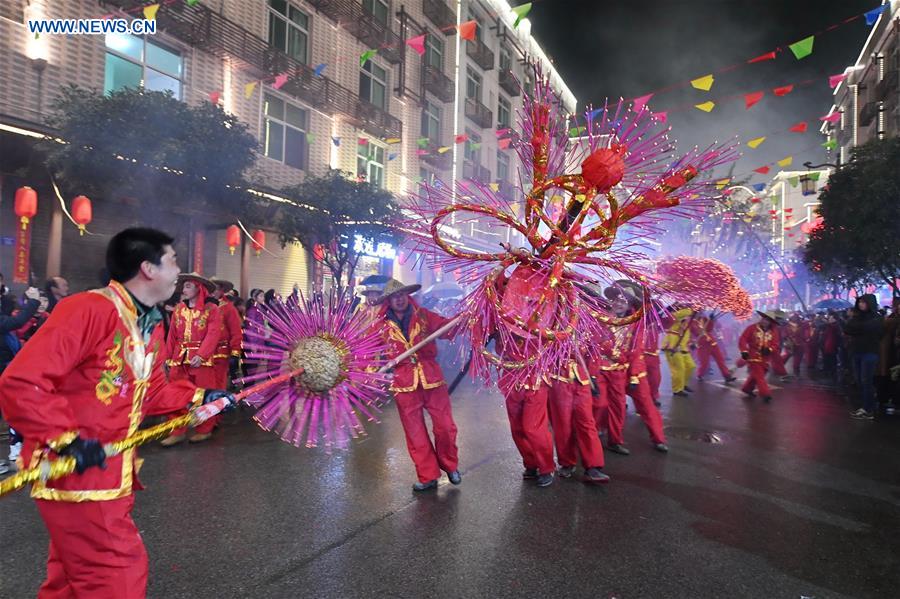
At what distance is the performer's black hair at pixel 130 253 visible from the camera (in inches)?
90.2

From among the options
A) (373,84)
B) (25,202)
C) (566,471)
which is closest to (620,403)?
(566,471)

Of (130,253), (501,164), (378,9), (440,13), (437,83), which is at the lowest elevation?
(130,253)

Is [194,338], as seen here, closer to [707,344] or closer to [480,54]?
[707,344]

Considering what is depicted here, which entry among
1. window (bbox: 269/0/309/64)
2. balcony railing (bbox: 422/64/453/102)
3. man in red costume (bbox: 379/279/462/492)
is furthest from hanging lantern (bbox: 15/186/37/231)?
balcony railing (bbox: 422/64/453/102)

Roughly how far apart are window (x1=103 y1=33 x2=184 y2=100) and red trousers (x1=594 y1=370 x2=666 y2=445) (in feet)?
35.6

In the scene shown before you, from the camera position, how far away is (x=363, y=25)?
1903 cm

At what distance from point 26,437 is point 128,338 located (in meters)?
0.48

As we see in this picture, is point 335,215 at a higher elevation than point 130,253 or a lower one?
higher

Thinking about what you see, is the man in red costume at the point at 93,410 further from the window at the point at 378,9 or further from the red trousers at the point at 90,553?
the window at the point at 378,9

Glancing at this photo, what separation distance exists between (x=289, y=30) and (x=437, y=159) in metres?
8.22

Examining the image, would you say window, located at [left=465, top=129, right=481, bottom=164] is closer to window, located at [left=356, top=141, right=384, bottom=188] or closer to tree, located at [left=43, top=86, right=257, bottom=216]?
window, located at [left=356, top=141, right=384, bottom=188]

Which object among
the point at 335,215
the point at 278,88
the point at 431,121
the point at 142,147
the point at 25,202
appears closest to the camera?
the point at 142,147

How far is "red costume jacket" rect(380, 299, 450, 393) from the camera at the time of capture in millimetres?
4539

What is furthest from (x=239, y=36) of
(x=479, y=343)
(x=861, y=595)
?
(x=861, y=595)
